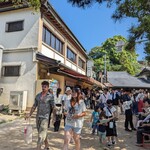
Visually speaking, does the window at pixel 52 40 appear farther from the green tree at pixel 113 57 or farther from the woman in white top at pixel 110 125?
the green tree at pixel 113 57

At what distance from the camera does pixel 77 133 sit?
16.5 feet

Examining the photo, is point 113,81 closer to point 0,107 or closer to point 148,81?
point 148,81

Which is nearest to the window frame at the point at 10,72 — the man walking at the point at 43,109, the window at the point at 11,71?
the window at the point at 11,71

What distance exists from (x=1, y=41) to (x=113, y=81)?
87.8 ft

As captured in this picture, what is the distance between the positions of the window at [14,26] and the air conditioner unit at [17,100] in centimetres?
448

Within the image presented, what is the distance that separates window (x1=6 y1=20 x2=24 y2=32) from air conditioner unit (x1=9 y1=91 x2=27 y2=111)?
4.48 meters

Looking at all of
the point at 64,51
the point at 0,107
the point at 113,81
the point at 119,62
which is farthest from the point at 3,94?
the point at 119,62

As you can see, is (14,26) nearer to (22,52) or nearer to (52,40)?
(22,52)

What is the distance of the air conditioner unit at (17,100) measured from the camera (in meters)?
12.3

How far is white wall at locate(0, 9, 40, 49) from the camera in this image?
13.6 m

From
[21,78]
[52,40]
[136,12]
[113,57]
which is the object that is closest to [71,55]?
[52,40]

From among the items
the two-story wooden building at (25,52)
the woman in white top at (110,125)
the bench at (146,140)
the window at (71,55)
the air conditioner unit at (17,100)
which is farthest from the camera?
the window at (71,55)

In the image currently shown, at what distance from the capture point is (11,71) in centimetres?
1379

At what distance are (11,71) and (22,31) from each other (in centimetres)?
274
